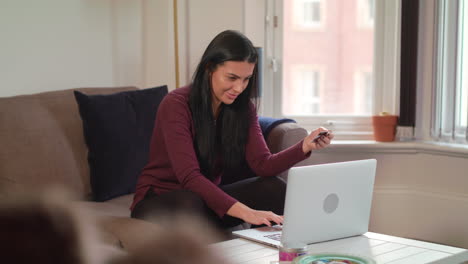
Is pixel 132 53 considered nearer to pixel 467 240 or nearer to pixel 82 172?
pixel 82 172

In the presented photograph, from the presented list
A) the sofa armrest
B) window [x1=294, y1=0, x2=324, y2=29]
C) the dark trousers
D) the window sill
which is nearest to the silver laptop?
the dark trousers

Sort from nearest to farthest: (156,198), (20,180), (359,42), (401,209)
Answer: (156,198), (20,180), (401,209), (359,42)

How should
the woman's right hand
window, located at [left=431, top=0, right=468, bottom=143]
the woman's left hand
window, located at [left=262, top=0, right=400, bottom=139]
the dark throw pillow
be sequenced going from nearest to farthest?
the woman's right hand, the woman's left hand, the dark throw pillow, window, located at [left=431, top=0, right=468, bottom=143], window, located at [left=262, top=0, right=400, bottom=139]

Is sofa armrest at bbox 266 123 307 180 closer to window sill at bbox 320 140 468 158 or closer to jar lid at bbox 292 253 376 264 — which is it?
window sill at bbox 320 140 468 158

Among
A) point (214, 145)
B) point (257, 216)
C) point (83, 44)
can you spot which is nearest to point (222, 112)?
point (214, 145)

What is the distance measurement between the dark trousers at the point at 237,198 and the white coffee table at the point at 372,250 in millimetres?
292

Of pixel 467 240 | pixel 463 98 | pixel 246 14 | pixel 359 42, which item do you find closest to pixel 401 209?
pixel 467 240

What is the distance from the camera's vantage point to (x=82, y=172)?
2434mm

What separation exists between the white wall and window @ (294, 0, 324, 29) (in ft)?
2.41

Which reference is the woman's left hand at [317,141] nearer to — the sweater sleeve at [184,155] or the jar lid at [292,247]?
the sweater sleeve at [184,155]

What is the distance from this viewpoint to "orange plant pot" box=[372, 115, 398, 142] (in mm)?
3154

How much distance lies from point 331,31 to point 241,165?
1.38 meters

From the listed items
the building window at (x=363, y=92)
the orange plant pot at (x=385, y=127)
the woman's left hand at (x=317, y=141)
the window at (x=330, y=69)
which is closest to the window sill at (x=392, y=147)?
the orange plant pot at (x=385, y=127)

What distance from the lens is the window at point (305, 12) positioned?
3426 mm
